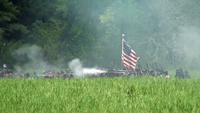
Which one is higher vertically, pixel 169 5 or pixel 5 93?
pixel 169 5

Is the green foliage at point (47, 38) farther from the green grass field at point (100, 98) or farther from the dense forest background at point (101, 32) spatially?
the green grass field at point (100, 98)

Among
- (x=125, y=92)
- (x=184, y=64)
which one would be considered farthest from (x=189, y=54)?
(x=125, y=92)

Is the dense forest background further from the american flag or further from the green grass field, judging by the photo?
the green grass field

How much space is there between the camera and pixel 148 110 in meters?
9.32

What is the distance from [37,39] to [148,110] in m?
27.5

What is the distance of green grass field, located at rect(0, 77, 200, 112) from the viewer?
958 cm

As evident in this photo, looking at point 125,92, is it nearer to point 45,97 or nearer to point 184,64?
point 45,97

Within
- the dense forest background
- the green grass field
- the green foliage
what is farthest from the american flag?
the green foliage

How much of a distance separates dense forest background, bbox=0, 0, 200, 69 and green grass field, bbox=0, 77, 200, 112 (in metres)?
20.5

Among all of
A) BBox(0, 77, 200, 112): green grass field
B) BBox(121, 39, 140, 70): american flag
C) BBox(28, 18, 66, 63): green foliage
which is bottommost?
BBox(0, 77, 200, 112): green grass field

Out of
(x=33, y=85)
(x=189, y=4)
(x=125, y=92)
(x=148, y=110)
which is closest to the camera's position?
(x=148, y=110)

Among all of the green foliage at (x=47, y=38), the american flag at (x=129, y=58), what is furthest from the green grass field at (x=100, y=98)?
the green foliage at (x=47, y=38)

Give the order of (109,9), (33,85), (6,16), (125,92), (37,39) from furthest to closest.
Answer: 1. (109,9)
2. (37,39)
3. (6,16)
4. (33,85)
5. (125,92)

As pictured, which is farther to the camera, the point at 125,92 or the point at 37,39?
the point at 37,39
